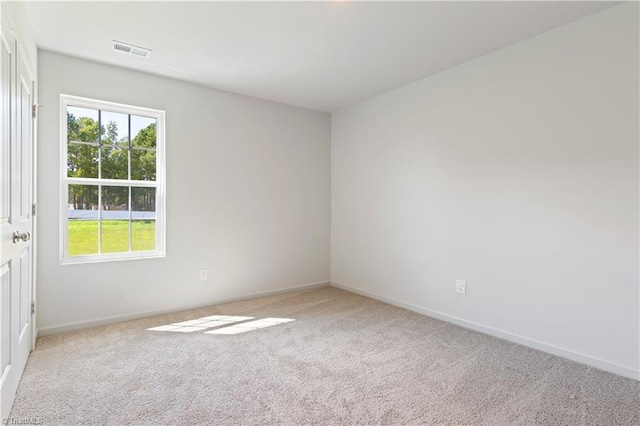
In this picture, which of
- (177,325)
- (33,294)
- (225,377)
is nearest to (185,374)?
(225,377)

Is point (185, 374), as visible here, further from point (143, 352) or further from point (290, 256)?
point (290, 256)

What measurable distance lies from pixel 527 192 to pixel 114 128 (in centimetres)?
386

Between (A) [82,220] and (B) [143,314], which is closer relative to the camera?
(A) [82,220]

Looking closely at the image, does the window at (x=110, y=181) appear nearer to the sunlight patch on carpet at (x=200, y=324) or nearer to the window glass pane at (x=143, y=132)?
the window glass pane at (x=143, y=132)

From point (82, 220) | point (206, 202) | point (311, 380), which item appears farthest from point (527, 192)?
point (82, 220)

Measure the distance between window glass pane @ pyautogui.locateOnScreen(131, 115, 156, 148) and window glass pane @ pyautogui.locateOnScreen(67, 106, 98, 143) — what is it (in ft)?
1.07

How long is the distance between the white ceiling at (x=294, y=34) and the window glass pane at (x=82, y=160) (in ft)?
2.70

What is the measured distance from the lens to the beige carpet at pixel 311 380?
189 cm

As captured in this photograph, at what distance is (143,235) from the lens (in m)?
3.55

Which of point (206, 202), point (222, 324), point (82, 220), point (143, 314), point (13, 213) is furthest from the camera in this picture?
point (206, 202)

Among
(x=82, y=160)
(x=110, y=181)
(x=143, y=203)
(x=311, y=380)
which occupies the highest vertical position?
(x=82, y=160)

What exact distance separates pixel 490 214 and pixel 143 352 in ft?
10.3

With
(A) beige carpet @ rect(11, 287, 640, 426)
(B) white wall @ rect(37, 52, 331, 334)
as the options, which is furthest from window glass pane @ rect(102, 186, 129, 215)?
(A) beige carpet @ rect(11, 287, 640, 426)

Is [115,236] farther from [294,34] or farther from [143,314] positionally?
[294,34]
